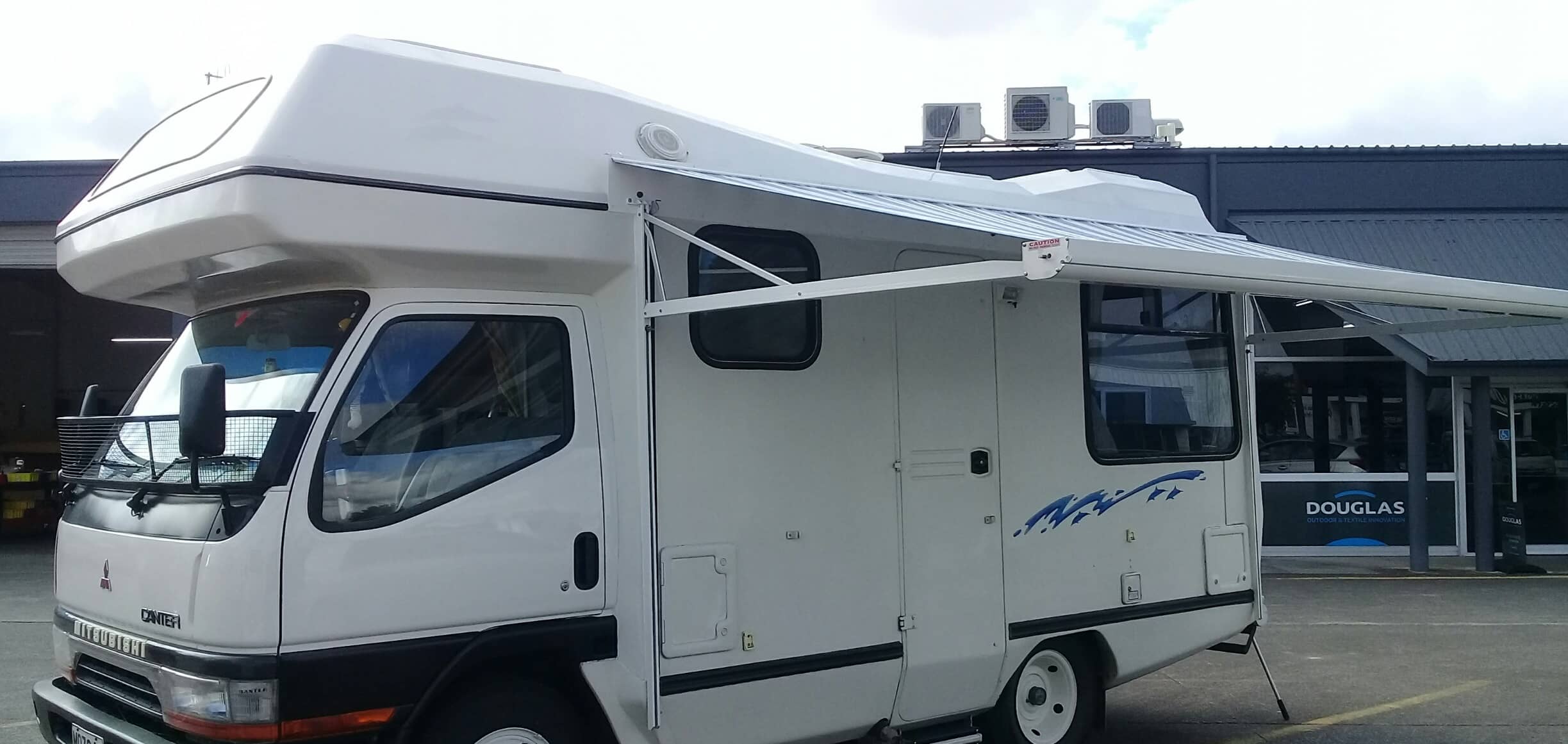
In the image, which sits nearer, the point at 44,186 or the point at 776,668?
the point at 776,668

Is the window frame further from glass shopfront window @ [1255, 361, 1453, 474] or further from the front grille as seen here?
glass shopfront window @ [1255, 361, 1453, 474]

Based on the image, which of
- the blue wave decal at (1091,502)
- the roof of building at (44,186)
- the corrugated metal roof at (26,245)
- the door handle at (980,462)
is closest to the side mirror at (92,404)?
the door handle at (980,462)

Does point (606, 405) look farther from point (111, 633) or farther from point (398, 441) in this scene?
point (111, 633)

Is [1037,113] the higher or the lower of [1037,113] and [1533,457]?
the higher

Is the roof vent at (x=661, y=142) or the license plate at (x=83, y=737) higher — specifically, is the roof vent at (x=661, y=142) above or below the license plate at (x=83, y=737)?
above

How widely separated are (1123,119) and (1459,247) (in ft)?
14.0

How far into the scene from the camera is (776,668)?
4.90 metres

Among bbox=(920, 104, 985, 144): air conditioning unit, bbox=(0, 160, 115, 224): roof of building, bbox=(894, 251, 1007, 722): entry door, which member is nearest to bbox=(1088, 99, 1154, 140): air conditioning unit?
bbox=(920, 104, 985, 144): air conditioning unit

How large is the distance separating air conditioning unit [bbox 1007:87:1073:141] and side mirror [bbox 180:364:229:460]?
42.2ft

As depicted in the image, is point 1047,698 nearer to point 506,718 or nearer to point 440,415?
point 506,718

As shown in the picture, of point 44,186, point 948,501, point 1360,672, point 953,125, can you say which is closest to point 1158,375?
point 948,501

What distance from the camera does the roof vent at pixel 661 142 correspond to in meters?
4.81

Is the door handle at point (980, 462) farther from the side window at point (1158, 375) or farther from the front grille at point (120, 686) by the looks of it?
the front grille at point (120, 686)

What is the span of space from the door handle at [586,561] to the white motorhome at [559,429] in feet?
0.04
